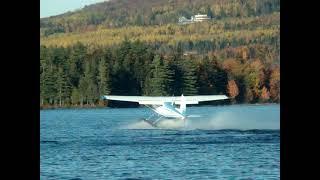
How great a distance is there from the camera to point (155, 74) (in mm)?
40188

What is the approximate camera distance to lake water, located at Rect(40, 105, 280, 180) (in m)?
23.3

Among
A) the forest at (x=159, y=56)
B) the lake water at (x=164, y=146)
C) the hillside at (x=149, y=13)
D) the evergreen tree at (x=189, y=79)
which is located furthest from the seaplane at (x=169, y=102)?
the hillside at (x=149, y=13)

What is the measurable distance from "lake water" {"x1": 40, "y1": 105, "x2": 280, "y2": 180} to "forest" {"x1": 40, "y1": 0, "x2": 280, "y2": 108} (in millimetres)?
1410

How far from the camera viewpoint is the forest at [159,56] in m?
41.2

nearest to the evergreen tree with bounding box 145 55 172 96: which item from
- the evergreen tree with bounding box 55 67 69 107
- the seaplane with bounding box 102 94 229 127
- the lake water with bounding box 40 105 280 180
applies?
the lake water with bounding box 40 105 280 180

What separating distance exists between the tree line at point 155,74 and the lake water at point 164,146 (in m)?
1.43

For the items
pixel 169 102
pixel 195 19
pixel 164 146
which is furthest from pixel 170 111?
pixel 195 19

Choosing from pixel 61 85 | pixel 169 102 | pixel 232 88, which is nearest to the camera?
pixel 169 102

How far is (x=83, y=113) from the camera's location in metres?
50.1

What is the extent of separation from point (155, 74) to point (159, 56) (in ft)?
10.8

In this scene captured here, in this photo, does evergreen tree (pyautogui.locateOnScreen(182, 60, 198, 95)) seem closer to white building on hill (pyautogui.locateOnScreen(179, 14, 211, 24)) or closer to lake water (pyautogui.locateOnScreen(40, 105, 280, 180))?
lake water (pyautogui.locateOnScreen(40, 105, 280, 180))

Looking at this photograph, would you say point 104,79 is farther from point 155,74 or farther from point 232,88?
point 232,88

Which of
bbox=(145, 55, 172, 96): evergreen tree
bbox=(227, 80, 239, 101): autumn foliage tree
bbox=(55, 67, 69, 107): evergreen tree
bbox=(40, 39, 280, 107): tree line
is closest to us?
bbox=(145, 55, 172, 96): evergreen tree
